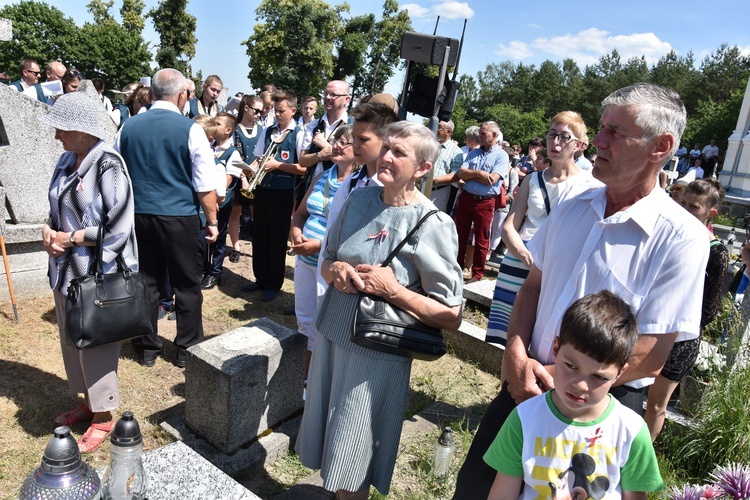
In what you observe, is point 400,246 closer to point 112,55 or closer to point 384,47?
point 112,55

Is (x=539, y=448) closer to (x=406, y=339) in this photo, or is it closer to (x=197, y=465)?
(x=406, y=339)

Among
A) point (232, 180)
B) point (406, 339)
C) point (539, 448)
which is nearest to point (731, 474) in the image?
point (539, 448)

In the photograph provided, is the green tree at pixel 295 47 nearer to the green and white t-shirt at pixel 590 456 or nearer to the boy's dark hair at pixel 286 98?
the boy's dark hair at pixel 286 98

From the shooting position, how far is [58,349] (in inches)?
170

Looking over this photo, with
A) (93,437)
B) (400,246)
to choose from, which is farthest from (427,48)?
(93,437)

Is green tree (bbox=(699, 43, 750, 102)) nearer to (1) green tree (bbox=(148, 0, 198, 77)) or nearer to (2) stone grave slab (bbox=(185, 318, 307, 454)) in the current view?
(1) green tree (bbox=(148, 0, 198, 77))

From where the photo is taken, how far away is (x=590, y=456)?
156 cm

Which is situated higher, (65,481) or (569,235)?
(569,235)

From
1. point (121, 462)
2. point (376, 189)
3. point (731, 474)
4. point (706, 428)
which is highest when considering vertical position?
point (376, 189)

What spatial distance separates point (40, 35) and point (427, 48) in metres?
45.0

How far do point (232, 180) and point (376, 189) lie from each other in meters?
3.87

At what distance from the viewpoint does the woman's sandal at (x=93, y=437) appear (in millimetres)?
3078

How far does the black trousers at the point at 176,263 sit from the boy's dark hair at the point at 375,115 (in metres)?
1.78

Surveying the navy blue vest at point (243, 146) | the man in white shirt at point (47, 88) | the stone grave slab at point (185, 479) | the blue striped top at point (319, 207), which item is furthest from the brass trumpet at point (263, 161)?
the stone grave slab at point (185, 479)
